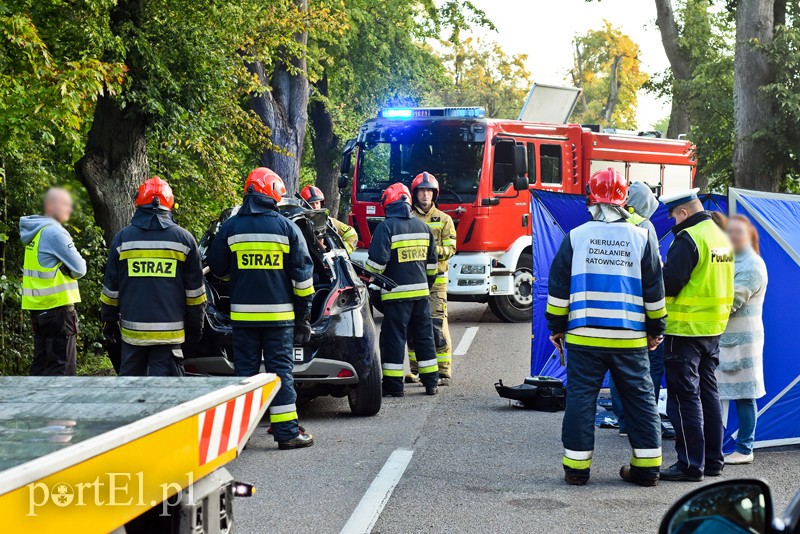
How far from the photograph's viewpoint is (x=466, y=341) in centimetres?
1353

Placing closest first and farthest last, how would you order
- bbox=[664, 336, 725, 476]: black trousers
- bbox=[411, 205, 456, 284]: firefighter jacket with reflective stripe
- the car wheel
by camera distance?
bbox=[664, 336, 725, 476]: black trousers → the car wheel → bbox=[411, 205, 456, 284]: firefighter jacket with reflective stripe

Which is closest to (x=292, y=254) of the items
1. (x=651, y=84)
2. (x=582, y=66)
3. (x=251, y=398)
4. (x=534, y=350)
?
(x=534, y=350)

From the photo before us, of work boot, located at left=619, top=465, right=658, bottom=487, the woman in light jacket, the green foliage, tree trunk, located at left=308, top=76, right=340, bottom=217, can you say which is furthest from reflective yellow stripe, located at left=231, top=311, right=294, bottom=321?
the green foliage

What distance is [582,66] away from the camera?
6109cm

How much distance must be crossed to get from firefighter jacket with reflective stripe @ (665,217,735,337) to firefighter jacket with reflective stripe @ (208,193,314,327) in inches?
98.5

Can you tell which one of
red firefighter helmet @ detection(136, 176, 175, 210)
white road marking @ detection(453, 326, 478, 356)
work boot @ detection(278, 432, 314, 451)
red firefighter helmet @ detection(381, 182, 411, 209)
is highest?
red firefighter helmet @ detection(136, 176, 175, 210)

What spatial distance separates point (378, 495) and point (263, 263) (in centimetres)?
199

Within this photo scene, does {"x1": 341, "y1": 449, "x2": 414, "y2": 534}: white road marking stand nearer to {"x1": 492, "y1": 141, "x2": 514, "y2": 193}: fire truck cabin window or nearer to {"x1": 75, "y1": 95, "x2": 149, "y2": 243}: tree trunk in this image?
{"x1": 75, "y1": 95, "x2": 149, "y2": 243}: tree trunk

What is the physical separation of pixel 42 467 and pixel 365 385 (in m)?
5.90

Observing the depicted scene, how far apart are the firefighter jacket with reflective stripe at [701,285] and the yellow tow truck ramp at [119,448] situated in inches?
139

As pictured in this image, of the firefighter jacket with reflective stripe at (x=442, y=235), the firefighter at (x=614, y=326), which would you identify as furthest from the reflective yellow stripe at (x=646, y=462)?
the firefighter jacket with reflective stripe at (x=442, y=235)

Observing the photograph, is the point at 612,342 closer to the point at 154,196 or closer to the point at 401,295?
the point at 154,196

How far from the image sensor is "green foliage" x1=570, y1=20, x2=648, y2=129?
5519 centimetres

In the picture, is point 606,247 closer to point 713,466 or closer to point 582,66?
point 713,466
